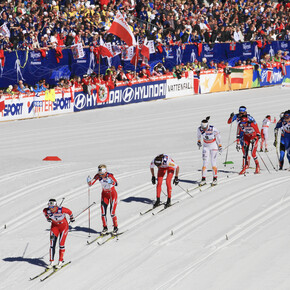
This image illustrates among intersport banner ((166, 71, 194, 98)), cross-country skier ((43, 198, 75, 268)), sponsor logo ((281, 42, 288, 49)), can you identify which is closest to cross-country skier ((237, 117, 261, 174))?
cross-country skier ((43, 198, 75, 268))

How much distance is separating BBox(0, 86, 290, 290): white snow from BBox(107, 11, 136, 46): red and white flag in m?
5.33

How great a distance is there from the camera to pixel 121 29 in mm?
32000

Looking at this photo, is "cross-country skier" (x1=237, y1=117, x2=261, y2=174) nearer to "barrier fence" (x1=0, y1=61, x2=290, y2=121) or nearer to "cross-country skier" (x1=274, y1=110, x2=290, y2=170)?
"cross-country skier" (x1=274, y1=110, x2=290, y2=170)

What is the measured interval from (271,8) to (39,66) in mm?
20540

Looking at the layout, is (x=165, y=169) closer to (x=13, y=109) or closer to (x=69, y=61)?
(x=13, y=109)

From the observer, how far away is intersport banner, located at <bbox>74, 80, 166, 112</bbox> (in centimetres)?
3212

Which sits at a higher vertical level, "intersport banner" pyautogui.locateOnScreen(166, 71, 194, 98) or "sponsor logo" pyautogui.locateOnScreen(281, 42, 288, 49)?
"sponsor logo" pyautogui.locateOnScreen(281, 42, 288, 49)

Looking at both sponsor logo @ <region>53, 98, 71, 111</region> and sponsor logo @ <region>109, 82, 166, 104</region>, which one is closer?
sponsor logo @ <region>53, 98, 71, 111</region>

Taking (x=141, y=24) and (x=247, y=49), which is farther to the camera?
(x=247, y=49)

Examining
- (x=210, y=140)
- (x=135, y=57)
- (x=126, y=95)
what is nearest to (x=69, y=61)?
(x=126, y=95)

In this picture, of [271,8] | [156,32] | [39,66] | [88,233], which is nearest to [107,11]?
[156,32]

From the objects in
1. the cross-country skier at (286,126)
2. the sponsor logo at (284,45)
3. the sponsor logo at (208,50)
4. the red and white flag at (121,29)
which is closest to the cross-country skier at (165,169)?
the cross-country skier at (286,126)

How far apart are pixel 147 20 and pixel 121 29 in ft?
21.1

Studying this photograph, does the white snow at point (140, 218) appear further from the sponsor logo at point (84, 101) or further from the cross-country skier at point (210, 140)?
the sponsor logo at point (84, 101)
